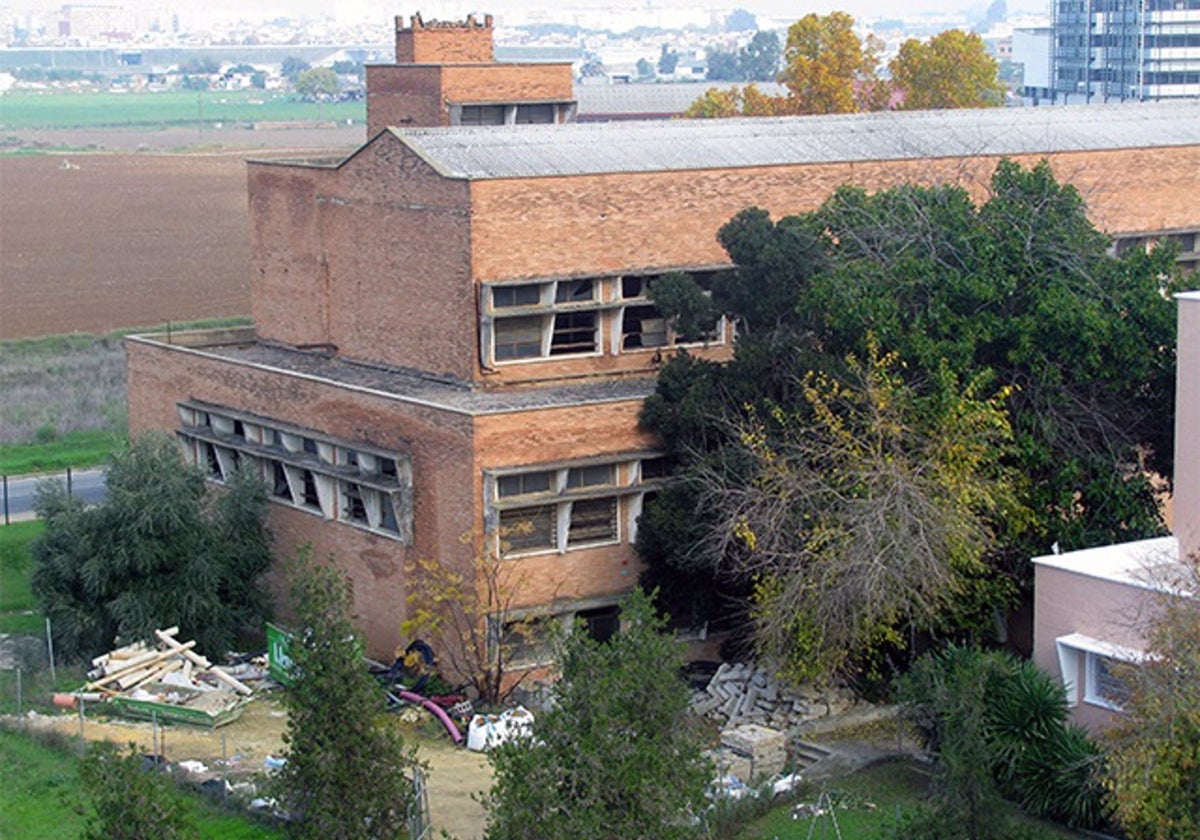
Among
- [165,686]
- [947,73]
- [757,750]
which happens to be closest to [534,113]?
[165,686]

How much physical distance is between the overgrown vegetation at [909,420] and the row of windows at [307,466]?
430 centimetres

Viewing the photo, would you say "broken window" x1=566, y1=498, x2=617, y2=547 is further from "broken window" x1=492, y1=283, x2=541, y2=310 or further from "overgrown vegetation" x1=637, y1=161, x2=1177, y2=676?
"broken window" x1=492, y1=283, x2=541, y2=310

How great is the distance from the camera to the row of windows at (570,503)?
3175 cm

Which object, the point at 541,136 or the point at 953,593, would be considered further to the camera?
the point at 541,136

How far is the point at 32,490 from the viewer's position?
48781 millimetres

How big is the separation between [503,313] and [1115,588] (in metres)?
12.8

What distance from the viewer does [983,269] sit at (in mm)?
31625

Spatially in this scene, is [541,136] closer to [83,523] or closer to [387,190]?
[387,190]

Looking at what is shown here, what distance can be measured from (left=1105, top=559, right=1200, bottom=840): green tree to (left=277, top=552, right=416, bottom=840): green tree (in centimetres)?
813

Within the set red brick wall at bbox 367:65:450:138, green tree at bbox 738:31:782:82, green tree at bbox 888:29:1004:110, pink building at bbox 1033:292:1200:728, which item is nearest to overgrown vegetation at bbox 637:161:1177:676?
pink building at bbox 1033:292:1200:728

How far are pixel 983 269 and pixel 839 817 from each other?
10139mm

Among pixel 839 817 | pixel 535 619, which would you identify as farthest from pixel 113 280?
pixel 839 817

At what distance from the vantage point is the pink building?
2558 cm

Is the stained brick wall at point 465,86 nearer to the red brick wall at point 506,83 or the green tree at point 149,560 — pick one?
the red brick wall at point 506,83
